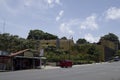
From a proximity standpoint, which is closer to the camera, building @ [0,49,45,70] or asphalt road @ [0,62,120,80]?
asphalt road @ [0,62,120,80]

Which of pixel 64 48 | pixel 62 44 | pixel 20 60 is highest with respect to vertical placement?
pixel 62 44

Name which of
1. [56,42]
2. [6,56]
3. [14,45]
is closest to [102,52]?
[56,42]

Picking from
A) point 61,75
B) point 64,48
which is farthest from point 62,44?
point 61,75

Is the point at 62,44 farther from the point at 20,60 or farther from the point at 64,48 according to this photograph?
the point at 20,60

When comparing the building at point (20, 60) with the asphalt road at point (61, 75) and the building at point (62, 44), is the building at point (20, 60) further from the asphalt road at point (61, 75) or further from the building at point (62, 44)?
the building at point (62, 44)

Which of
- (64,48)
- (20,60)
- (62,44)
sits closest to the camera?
(20,60)

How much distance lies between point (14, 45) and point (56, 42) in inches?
997

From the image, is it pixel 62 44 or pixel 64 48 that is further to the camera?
pixel 62 44

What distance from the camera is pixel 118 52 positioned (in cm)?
13950

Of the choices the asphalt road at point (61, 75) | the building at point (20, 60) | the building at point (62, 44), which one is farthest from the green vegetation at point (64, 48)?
the asphalt road at point (61, 75)

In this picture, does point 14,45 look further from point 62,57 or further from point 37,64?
point 37,64

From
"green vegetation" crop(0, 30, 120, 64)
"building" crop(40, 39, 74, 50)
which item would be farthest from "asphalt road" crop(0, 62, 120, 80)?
"building" crop(40, 39, 74, 50)

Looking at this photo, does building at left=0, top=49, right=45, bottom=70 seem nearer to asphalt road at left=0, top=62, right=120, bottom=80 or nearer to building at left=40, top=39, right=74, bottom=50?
asphalt road at left=0, top=62, right=120, bottom=80

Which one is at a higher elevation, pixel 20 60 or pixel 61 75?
pixel 20 60
